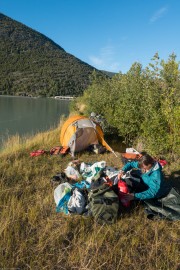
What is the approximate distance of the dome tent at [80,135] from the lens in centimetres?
826

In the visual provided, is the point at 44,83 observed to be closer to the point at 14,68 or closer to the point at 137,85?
the point at 14,68

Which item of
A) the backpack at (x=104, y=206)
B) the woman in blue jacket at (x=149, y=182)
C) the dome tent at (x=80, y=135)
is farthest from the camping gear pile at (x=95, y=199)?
the dome tent at (x=80, y=135)

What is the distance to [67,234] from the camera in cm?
355

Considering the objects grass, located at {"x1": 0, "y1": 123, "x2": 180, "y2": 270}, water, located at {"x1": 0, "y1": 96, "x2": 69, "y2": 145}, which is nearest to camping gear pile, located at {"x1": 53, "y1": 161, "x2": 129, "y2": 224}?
grass, located at {"x1": 0, "y1": 123, "x2": 180, "y2": 270}

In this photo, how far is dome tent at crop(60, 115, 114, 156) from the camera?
325 inches

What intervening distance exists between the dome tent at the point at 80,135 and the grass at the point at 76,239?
3.56 meters

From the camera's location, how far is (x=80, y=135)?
8.46m

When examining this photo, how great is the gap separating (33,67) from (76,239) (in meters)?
111

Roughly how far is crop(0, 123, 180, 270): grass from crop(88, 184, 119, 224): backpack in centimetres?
11

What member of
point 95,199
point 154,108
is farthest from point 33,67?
point 95,199

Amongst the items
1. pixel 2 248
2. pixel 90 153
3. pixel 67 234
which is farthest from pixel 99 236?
pixel 90 153

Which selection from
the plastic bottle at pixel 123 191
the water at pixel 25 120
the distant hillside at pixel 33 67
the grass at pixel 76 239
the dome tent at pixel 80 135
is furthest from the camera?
the distant hillside at pixel 33 67

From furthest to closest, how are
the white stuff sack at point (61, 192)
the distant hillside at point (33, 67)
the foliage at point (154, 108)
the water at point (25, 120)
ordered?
the distant hillside at point (33, 67) → the water at point (25, 120) → the foliage at point (154, 108) → the white stuff sack at point (61, 192)

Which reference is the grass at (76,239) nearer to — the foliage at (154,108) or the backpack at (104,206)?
the backpack at (104,206)
